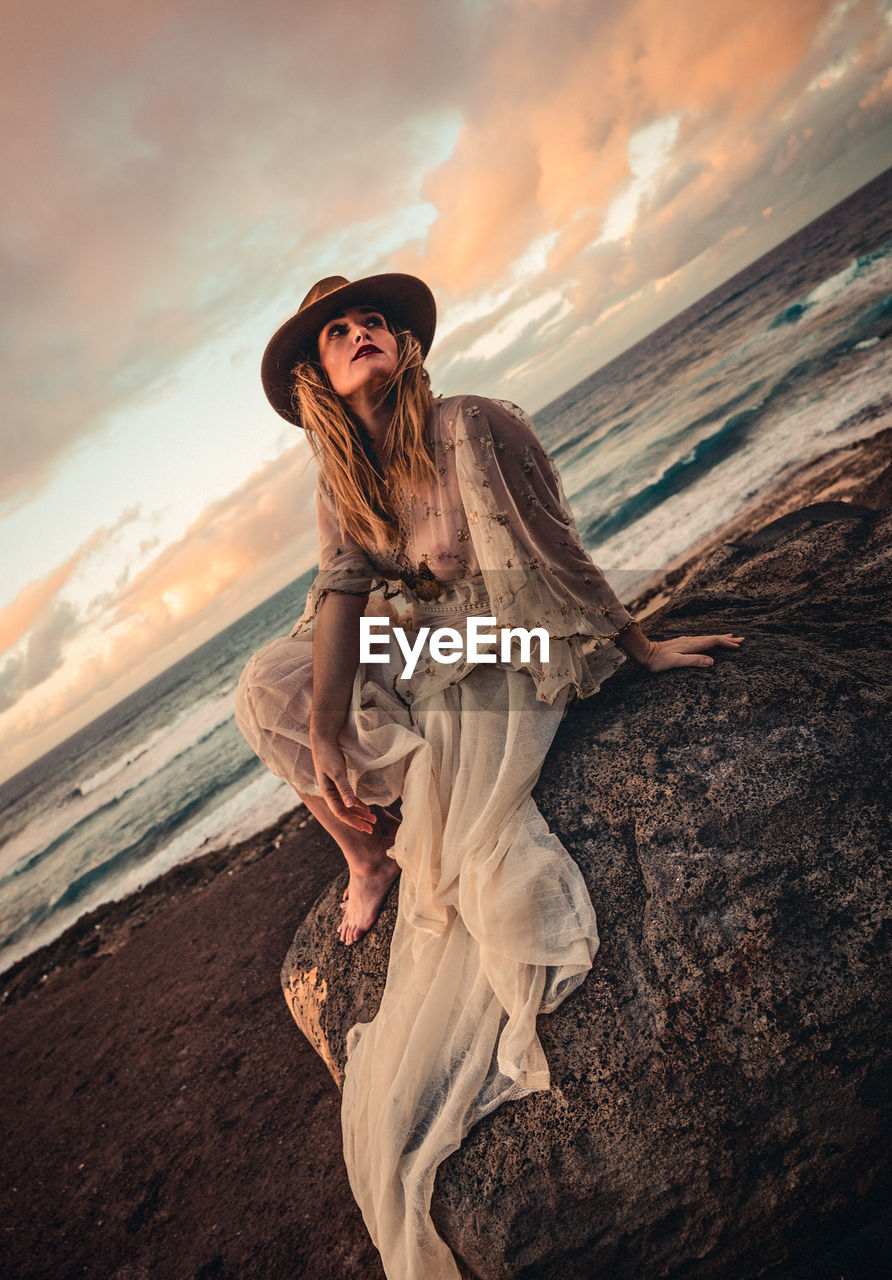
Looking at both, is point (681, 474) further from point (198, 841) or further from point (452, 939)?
point (452, 939)

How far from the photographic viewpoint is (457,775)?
6.62 ft

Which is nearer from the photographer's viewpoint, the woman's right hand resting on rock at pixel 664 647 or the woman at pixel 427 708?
the woman at pixel 427 708

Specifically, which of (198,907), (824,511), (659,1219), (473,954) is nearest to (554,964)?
(473,954)

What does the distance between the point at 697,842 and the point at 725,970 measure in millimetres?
324

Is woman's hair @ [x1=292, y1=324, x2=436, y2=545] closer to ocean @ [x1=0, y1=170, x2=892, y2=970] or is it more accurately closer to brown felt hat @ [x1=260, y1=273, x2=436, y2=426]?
brown felt hat @ [x1=260, y1=273, x2=436, y2=426]

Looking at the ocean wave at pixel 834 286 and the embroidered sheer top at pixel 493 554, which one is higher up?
the embroidered sheer top at pixel 493 554

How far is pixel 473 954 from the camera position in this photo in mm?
1841

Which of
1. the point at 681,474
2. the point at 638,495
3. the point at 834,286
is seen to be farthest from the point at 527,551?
the point at 834,286

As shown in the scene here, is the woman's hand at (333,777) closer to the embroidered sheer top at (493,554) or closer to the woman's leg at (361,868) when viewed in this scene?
the woman's leg at (361,868)

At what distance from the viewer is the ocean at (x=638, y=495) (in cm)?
1010

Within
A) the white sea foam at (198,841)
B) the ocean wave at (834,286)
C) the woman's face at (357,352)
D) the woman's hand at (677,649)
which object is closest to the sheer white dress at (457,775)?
the woman's hand at (677,649)

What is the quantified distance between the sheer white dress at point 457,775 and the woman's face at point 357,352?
0.28 metres

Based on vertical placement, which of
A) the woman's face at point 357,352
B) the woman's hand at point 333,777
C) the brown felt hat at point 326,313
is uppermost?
the brown felt hat at point 326,313

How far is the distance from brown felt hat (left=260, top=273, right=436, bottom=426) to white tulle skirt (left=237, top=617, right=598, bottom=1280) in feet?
4.08
